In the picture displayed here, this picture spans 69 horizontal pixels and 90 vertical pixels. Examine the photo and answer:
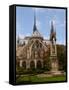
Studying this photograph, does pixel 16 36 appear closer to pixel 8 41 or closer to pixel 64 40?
pixel 8 41

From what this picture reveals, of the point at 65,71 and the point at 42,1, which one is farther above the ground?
the point at 42,1

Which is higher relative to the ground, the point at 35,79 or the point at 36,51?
→ the point at 36,51

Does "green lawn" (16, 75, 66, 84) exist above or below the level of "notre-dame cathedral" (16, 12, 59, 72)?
below

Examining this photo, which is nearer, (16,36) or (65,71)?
(16,36)

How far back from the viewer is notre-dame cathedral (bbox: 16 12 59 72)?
168cm

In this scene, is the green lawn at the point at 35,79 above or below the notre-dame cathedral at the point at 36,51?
below

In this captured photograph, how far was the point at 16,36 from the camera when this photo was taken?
1.67m

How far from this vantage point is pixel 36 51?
171cm

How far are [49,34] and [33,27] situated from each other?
0.35 ft

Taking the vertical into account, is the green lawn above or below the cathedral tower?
below

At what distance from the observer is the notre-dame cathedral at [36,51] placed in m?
1.68

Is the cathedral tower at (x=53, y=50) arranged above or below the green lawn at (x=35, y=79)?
above
